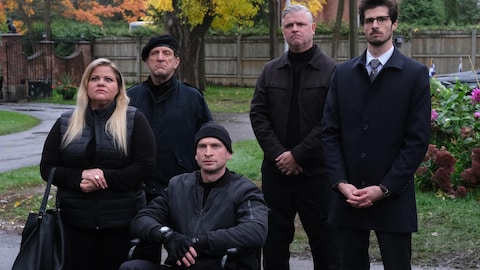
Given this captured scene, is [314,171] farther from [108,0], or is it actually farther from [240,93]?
[108,0]

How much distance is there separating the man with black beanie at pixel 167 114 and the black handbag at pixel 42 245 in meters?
0.85

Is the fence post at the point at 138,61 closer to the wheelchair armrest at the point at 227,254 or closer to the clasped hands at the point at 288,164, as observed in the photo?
the clasped hands at the point at 288,164

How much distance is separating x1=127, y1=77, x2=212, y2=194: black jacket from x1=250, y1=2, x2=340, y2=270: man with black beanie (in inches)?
18.1

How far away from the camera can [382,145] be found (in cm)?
413

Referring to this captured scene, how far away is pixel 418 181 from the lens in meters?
8.85

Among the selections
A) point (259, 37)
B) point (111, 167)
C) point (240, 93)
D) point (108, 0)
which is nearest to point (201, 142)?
point (111, 167)

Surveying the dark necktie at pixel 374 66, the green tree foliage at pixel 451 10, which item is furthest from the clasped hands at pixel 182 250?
the green tree foliage at pixel 451 10

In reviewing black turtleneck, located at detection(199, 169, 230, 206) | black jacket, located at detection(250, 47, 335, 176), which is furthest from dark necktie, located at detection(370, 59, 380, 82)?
black turtleneck, located at detection(199, 169, 230, 206)

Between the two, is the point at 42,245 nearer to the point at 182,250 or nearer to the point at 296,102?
the point at 182,250

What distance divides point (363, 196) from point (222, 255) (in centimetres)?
90

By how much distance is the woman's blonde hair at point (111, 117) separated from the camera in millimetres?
4594

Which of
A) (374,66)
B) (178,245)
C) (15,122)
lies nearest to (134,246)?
(178,245)

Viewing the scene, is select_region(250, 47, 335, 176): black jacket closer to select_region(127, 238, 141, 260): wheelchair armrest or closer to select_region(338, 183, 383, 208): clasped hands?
select_region(338, 183, 383, 208): clasped hands

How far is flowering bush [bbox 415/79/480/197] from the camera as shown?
837 cm
